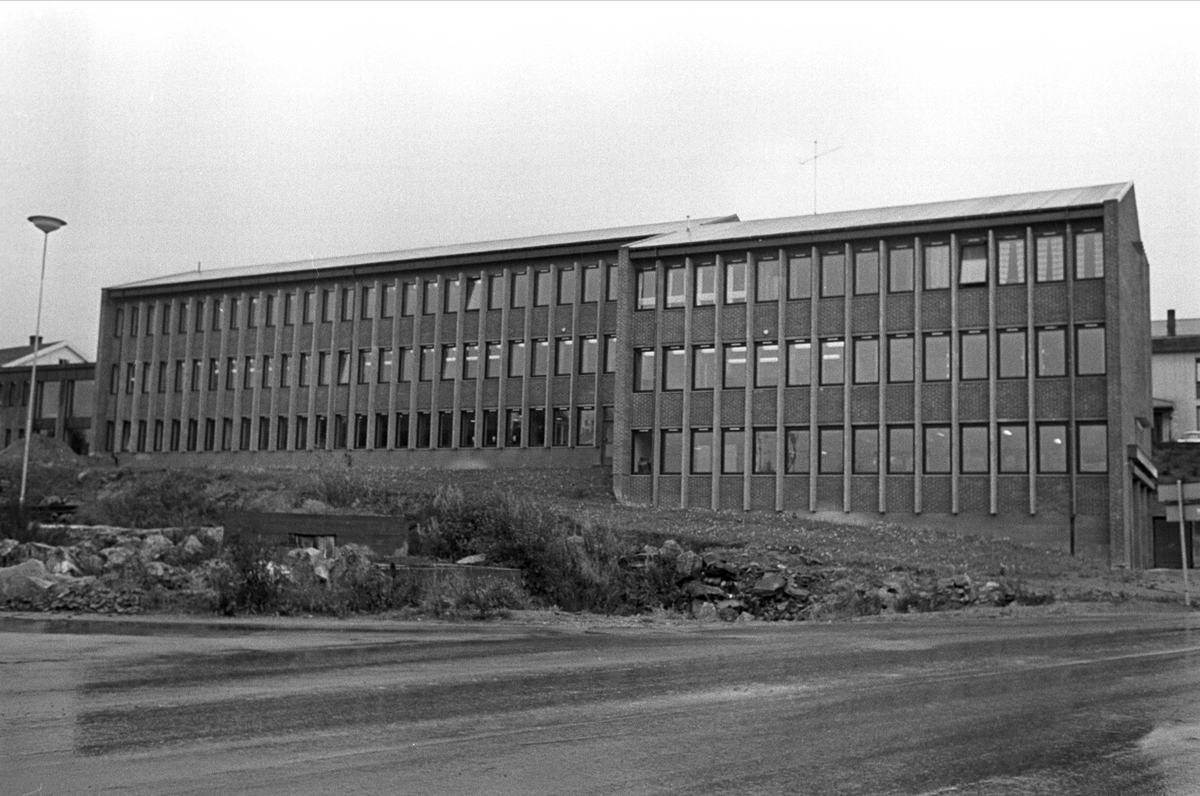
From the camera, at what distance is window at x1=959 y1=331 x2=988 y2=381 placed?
44.9 m

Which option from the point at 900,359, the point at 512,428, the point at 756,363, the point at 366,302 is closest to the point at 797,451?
the point at 756,363

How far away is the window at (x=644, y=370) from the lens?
5106cm

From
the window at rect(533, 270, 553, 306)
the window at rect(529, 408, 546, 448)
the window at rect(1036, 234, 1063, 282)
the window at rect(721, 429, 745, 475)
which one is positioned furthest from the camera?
the window at rect(533, 270, 553, 306)

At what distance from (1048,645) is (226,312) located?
57603mm

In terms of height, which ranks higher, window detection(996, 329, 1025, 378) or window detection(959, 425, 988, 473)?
window detection(996, 329, 1025, 378)

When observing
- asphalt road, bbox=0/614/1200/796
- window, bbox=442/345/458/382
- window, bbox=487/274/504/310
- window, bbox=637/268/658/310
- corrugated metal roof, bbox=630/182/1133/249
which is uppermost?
corrugated metal roof, bbox=630/182/1133/249

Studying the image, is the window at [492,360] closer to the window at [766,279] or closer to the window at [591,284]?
the window at [591,284]

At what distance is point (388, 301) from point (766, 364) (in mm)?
21666

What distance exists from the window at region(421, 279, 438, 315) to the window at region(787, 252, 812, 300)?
19.3 meters

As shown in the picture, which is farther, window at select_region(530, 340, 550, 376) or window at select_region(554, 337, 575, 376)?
window at select_region(530, 340, 550, 376)

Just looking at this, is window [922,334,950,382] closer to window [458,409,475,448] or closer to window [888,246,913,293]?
window [888,246,913,293]

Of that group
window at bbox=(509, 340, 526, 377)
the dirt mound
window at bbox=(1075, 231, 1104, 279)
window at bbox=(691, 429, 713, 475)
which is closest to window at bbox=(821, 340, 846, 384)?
window at bbox=(691, 429, 713, 475)

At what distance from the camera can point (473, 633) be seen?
17531 mm

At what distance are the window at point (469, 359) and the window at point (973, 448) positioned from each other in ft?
79.3
